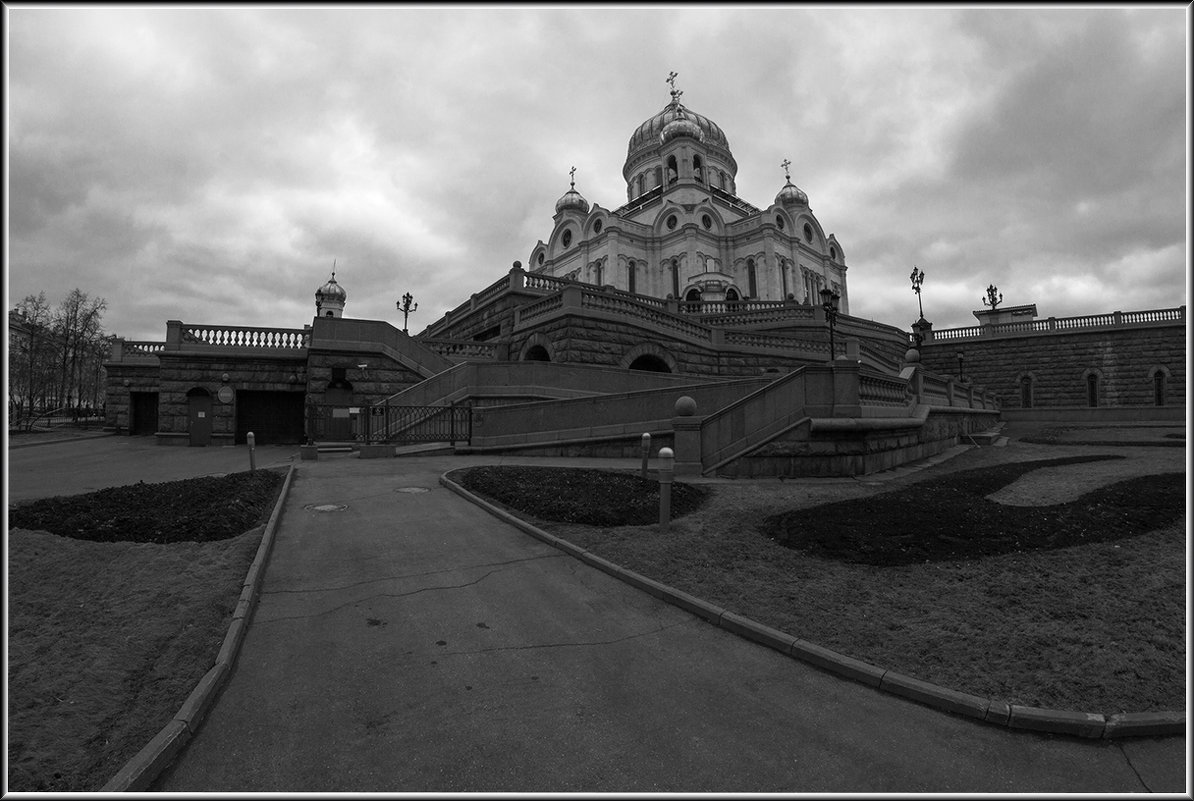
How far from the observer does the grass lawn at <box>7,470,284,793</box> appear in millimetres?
3334

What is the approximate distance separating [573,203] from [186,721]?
64359 millimetres

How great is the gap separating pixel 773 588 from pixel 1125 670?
107 inches

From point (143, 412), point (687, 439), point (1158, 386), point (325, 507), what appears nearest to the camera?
point (325, 507)

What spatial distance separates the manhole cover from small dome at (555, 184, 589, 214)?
5805 cm

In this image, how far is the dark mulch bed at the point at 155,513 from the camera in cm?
708

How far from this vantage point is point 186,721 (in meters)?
→ 3.42

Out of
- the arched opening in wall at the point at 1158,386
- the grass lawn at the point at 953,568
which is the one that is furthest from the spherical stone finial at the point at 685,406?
the arched opening in wall at the point at 1158,386

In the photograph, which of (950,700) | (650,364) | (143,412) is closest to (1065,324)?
(650,364)

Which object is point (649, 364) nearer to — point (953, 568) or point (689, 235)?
point (953, 568)

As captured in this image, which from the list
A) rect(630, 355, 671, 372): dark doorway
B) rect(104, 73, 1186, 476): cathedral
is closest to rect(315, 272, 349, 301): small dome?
rect(104, 73, 1186, 476): cathedral

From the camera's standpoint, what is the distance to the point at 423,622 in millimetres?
5121

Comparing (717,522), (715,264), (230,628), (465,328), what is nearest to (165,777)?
(230,628)

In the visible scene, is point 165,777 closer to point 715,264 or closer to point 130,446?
point 130,446

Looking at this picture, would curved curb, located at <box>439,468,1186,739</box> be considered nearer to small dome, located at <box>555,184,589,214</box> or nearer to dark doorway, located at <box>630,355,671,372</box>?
dark doorway, located at <box>630,355,671,372</box>
